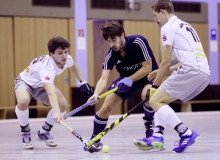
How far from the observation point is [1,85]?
8859 mm

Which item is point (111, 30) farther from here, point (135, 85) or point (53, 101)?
point (53, 101)

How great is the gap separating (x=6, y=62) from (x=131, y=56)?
558 centimetres

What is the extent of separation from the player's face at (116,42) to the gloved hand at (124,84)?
26cm

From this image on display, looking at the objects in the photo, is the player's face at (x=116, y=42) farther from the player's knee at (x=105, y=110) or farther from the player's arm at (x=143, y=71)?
the player's knee at (x=105, y=110)

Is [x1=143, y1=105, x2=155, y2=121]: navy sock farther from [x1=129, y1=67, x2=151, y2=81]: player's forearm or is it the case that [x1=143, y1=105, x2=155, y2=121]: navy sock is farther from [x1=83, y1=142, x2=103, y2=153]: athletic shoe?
[x1=83, y1=142, x2=103, y2=153]: athletic shoe

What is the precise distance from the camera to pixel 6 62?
8.95 m

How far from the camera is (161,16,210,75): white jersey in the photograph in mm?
3262

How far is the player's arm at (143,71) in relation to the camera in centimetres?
375

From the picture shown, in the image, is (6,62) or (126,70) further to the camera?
(6,62)

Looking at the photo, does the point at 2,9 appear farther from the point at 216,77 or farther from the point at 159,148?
the point at 159,148

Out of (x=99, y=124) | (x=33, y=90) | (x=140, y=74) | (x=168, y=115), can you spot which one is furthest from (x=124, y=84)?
(x=33, y=90)

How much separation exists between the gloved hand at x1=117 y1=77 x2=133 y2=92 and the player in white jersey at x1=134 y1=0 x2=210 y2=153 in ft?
1.22

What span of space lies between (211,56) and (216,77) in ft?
1.56

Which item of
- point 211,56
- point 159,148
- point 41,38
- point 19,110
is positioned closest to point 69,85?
point 41,38
